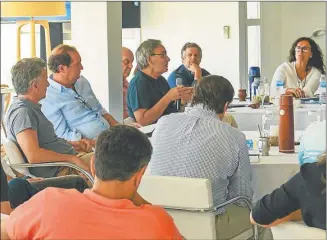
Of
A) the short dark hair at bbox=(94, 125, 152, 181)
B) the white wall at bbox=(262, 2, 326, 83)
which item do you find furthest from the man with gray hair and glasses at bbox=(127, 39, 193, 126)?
the short dark hair at bbox=(94, 125, 152, 181)

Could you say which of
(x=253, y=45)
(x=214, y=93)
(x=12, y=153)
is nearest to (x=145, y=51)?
(x=253, y=45)

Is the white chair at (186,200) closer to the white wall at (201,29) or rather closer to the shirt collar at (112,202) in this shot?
the shirt collar at (112,202)

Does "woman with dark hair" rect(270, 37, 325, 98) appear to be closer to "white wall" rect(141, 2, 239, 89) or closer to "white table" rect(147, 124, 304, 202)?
"white wall" rect(141, 2, 239, 89)

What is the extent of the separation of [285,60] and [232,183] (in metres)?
1.59

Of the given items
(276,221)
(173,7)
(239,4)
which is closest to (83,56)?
(173,7)

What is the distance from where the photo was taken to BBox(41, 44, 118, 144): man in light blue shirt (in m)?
3.19

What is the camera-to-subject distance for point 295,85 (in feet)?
12.0

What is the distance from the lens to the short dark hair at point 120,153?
127cm

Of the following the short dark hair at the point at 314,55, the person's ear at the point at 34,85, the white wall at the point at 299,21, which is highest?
the white wall at the point at 299,21

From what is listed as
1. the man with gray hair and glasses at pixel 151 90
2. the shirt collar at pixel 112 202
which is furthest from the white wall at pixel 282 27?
the shirt collar at pixel 112 202

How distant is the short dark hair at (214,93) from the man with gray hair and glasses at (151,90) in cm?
111

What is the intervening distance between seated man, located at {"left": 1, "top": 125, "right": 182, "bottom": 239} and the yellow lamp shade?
151 cm

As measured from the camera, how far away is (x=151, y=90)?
3.53 metres

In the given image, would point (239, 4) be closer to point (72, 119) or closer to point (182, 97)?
point (182, 97)
